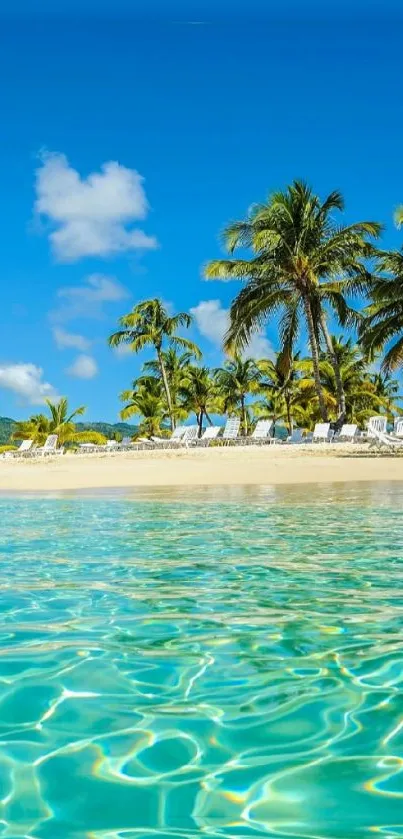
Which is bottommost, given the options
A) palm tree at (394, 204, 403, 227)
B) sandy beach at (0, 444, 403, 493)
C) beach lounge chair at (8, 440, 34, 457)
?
sandy beach at (0, 444, 403, 493)

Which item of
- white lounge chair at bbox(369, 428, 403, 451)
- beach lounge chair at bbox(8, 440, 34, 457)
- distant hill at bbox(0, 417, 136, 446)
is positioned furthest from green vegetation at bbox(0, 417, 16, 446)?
white lounge chair at bbox(369, 428, 403, 451)

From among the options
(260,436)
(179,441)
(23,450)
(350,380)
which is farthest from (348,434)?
(350,380)

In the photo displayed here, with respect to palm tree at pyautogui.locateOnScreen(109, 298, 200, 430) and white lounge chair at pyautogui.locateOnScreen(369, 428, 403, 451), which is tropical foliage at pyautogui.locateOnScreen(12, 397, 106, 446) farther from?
white lounge chair at pyautogui.locateOnScreen(369, 428, 403, 451)

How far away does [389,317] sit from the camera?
23641mm

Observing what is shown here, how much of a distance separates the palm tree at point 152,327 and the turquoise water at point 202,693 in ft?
105

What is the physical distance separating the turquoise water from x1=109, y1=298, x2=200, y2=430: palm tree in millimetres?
32022

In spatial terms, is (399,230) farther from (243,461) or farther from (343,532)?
(343,532)

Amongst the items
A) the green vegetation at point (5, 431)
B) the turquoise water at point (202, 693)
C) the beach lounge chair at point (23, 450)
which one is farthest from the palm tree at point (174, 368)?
the green vegetation at point (5, 431)

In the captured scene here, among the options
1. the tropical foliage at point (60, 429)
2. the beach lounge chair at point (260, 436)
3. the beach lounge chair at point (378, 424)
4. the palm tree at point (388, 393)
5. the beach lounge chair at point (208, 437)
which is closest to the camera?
the beach lounge chair at point (378, 424)

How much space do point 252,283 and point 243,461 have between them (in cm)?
703

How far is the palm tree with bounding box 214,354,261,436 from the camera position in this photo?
47.8 m

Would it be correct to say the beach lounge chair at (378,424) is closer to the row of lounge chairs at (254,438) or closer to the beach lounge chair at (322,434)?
the row of lounge chairs at (254,438)

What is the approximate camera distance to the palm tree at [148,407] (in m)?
45.7

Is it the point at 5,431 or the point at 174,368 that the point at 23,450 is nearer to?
the point at 174,368
